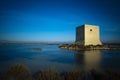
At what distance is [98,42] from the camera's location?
112 ft

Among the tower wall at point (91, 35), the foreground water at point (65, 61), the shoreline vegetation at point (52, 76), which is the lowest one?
the foreground water at point (65, 61)

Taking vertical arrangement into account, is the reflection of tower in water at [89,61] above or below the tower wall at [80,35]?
below

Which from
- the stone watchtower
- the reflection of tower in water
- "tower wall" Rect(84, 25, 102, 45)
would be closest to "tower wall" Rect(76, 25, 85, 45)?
the stone watchtower

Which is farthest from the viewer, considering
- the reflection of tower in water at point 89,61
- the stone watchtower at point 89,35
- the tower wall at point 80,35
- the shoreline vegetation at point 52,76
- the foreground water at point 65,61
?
the tower wall at point 80,35

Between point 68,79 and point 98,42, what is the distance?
31.3 metres

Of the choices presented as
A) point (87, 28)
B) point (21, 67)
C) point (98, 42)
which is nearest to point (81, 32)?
point (87, 28)

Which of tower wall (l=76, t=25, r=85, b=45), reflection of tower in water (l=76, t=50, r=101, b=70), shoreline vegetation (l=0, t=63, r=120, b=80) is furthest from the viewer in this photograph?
tower wall (l=76, t=25, r=85, b=45)

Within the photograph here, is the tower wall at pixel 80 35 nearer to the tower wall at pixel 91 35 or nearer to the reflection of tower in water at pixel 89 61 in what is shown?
the tower wall at pixel 91 35

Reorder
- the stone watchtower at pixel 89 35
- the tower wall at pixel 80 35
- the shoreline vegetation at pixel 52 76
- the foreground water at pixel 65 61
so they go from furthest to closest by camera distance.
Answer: the tower wall at pixel 80 35 → the stone watchtower at pixel 89 35 → the foreground water at pixel 65 61 → the shoreline vegetation at pixel 52 76

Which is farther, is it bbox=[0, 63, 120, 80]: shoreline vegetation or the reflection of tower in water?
the reflection of tower in water

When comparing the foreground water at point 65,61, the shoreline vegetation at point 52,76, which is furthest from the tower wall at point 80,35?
the shoreline vegetation at point 52,76

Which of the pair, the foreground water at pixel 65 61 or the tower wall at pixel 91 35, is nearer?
the foreground water at pixel 65 61

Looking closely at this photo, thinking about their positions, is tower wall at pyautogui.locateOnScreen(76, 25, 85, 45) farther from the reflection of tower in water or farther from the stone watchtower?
the reflection of tower in water

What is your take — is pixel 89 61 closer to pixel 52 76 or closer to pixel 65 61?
pixel 65 61
